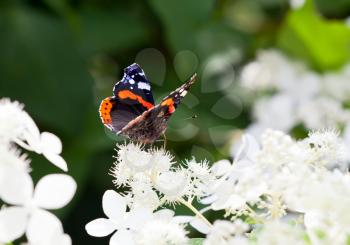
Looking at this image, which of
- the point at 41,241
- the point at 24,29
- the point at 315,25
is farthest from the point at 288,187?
the point at 24,29

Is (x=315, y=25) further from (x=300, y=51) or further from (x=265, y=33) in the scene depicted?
(x=265, y=33)

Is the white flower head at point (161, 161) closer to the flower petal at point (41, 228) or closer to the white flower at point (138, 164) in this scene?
the white flower at point (138, 164)

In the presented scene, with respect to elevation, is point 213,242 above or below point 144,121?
below

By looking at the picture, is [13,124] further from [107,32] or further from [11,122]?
[107,32]

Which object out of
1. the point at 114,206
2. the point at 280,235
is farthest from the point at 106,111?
the point at 280,235

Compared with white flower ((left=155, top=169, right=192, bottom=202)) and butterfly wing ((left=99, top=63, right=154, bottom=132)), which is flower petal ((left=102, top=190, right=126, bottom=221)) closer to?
white flower ((left=155, top=169, right=192, bottom=202))
